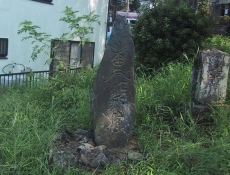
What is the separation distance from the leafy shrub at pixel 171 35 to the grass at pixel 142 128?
4.50 ft

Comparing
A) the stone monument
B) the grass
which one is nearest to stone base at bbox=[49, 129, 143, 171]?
the grass

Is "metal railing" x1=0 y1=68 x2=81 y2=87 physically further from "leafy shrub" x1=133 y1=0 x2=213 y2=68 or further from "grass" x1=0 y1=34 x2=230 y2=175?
"leafy shrub" x1=133 y1=0 x2=213 y2=68

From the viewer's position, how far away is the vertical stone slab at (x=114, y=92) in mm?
3574

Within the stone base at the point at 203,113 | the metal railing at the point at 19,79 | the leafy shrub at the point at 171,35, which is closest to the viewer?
the stone base at the point at 203,113

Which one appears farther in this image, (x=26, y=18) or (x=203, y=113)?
(x=26, y=18)

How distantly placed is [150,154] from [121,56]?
1133 mm

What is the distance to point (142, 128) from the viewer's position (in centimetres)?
400

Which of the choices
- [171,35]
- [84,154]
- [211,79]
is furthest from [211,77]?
[171,35]

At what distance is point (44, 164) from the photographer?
3158mm

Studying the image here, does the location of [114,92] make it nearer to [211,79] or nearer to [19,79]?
[211,79]

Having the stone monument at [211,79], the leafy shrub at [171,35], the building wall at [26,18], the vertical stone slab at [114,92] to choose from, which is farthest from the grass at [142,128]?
the building wall at [26,18]

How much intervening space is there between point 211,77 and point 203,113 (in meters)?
0.55

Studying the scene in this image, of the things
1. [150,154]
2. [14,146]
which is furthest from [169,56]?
[14,146]

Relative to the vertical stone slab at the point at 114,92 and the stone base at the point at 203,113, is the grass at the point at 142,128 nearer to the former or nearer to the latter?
the stone base at the point at 203,113
